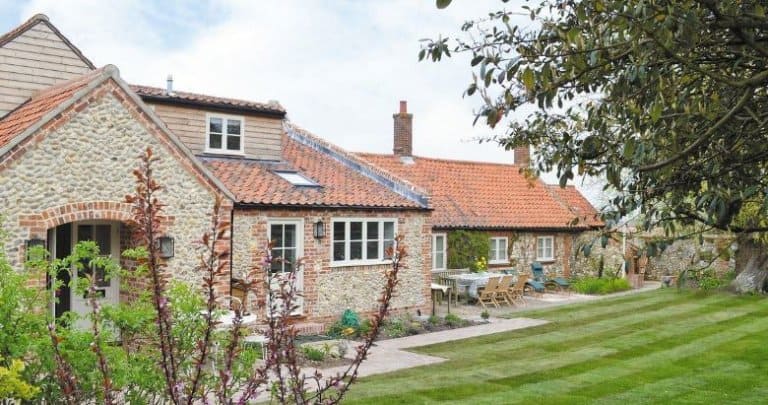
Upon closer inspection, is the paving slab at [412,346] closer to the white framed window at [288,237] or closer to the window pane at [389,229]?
the white framed window at [288,237]

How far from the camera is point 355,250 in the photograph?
58.9 ft

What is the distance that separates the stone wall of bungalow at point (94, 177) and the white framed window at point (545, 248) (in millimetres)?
16703

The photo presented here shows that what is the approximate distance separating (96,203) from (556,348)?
9620mm

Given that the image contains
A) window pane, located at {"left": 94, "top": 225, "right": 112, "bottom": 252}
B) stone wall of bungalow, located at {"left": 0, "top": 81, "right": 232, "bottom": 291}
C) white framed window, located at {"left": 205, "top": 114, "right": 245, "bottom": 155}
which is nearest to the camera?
stone wall of bungalow, located at {"left": 0, "top": 81, "right": 232, "bottom": 291}

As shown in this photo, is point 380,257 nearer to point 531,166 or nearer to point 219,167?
point 219,167

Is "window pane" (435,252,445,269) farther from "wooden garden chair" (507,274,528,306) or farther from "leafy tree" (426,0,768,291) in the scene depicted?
"leafy tree" (426,0,768,291)

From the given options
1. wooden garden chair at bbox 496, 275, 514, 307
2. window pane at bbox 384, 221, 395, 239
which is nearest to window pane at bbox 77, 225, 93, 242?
window pane at bbox 384, 221, 395, 239

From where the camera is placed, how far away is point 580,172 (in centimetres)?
599

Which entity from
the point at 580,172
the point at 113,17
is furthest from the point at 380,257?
the point at 580,172

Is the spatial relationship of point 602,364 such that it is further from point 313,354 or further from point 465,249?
point 465,249

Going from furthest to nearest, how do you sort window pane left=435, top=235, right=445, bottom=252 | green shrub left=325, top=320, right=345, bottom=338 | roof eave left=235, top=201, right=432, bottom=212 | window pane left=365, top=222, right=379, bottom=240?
window pane left=435, top=235, right=445, bottom=252 < window pane left=365, top=222, right=379, bottom=240 < green shrub left=325, top=320, right=345, bottom=338 < roof eave left=235, top=201, right=432, bottom=212

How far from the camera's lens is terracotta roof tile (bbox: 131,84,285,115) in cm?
1759

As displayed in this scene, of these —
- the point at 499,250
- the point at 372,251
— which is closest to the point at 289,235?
the point at 372,251

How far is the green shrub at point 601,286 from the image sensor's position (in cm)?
2573
